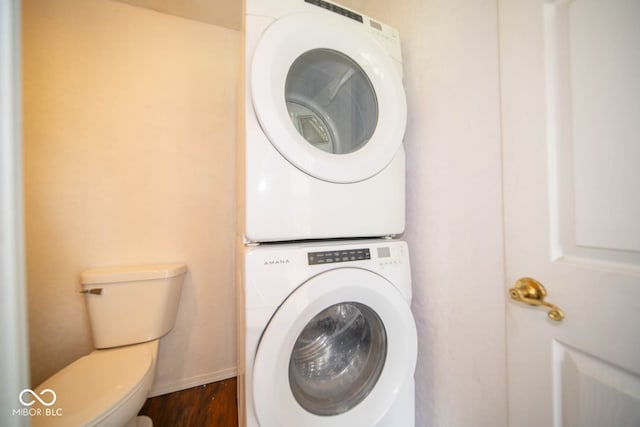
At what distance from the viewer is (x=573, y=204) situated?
0.42m

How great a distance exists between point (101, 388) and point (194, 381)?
631 mm

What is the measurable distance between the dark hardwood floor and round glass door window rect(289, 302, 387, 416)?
2.30ft

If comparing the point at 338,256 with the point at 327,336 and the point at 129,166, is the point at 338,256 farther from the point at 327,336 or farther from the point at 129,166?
the point at 129,166

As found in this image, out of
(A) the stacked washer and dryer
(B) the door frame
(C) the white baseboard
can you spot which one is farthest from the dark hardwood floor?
(B) the door frame

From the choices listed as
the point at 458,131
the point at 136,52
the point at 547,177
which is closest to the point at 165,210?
the point at 136,52

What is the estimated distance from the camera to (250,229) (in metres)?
0.56

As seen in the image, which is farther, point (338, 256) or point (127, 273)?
point (127, 273)

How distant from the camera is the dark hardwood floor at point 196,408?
1009mm

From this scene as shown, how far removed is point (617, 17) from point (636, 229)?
36 centimetres

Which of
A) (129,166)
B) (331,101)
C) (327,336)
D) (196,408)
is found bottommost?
(196,408)

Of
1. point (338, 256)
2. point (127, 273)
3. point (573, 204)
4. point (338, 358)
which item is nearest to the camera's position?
point (573, 204)

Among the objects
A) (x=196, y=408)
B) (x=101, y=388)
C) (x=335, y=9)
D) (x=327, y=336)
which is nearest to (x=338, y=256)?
(x=327, y=336)

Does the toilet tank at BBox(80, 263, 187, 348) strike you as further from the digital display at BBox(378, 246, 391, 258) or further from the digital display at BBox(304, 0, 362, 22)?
the digital display at BBox(304, 0, 362, 22)

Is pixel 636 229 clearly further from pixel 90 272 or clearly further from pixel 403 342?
pixel 90 272
